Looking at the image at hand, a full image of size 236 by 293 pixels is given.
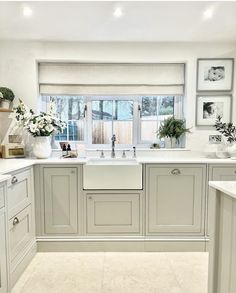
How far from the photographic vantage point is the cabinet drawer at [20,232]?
204 cm

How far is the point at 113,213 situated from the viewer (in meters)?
2.60

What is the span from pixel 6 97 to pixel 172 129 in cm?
199

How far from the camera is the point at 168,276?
86.4 inches

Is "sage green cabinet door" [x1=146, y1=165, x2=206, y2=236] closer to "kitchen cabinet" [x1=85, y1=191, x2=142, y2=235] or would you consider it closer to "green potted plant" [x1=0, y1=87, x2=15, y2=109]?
"kitchen cabinet" [x1=85, y1=191, x2=142, y2=235]

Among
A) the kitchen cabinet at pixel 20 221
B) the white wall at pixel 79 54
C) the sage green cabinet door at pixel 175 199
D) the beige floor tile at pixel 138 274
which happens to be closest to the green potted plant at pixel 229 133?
the white wall at pixel 79 54

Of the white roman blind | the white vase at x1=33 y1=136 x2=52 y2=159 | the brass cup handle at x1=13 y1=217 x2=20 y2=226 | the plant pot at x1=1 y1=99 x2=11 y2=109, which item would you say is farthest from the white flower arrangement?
the brass cup handle at x1=13 y1=217 x2=20 y2=226

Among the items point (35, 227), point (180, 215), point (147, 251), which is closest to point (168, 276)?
point (147, 251)

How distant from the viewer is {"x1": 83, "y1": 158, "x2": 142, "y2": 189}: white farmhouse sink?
99.9 inches

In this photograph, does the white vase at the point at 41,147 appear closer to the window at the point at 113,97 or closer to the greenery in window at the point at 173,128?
the window at the point at 113,97

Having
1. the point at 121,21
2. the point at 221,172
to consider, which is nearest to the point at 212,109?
the point at 221,172

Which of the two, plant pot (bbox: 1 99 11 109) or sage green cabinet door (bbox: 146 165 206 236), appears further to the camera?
plant pot (bbox: 1 99 11 109)

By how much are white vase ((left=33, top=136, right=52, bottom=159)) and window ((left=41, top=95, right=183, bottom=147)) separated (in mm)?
468

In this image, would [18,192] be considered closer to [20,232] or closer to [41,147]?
[20,232]

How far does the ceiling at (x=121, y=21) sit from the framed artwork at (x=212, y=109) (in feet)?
2.21
